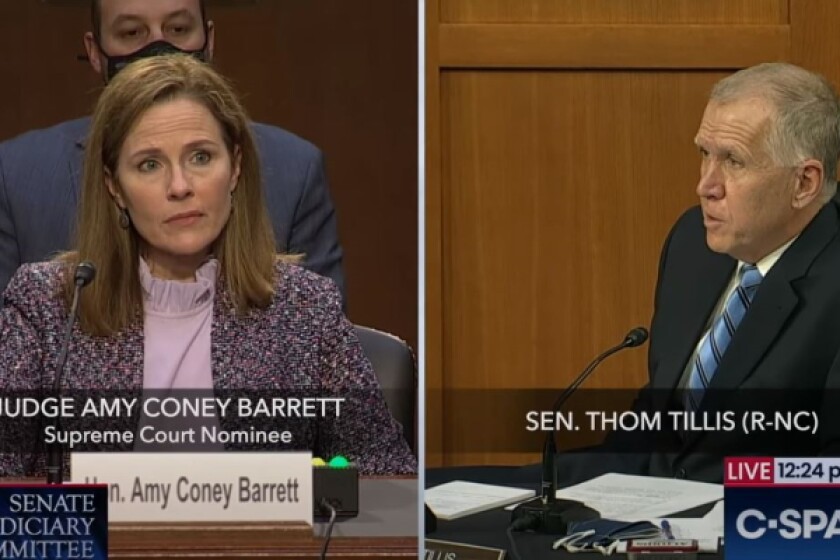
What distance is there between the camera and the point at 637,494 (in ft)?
Answer: 10.5

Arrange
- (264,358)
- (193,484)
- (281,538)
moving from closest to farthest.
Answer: (281,538)
(193,484)
(264,358)

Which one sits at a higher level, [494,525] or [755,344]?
[755,344]

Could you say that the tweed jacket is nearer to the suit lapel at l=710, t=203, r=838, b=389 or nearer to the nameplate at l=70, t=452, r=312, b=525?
the nameplate at l=70, t=452, r=312, b=525

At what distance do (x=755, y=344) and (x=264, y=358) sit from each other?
3.28ft

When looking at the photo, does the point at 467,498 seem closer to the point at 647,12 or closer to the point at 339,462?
the point at 339,462

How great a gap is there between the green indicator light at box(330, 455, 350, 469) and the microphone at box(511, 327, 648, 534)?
349mm

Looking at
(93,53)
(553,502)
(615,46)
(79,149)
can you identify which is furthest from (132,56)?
(553,502)

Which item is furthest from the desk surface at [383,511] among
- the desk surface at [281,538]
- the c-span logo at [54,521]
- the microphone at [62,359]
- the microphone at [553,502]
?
the microphone at [62,359]

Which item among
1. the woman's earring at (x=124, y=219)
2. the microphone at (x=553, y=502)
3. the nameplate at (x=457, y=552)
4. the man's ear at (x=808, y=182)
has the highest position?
the man's ear at (x=808, y=182)

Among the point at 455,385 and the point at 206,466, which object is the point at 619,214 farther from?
the point at 206,466

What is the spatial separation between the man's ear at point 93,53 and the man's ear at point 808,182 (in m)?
1.42

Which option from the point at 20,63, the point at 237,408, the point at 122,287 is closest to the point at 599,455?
the point at 237,408

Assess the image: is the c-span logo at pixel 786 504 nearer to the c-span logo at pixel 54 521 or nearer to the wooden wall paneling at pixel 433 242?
the wooden wall paneling at pixel 433 242

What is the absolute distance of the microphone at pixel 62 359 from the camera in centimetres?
315
